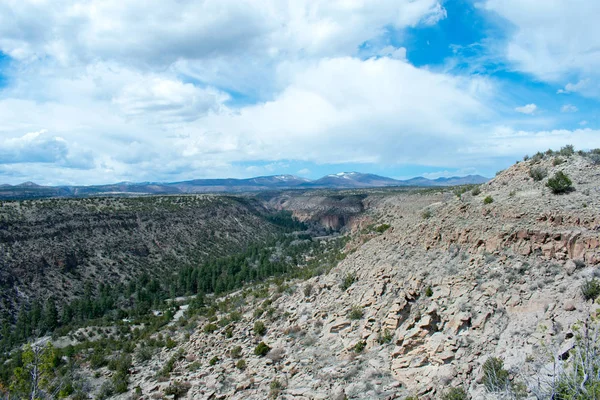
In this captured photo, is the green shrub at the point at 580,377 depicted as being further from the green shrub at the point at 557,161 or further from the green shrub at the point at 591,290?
the green shrub at the point at 557,161

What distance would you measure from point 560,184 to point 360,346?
1382 cm

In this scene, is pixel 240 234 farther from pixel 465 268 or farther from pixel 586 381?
pixel 586 381

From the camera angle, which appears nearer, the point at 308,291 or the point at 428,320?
the point at 428,320

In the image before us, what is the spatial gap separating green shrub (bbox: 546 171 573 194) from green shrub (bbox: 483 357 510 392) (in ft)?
38.7

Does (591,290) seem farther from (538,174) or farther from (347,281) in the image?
(347,281)

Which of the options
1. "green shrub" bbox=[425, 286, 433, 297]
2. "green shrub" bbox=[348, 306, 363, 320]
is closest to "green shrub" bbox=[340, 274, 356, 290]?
"green shrub" bbox=[348, 306, 363, 320]

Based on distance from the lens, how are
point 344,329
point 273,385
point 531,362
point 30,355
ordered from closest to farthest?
1. point 531,362
2. point 30,355
3. point 273,385
4. point 344,329

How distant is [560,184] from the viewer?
19344 mm

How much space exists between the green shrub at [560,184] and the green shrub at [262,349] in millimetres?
18311

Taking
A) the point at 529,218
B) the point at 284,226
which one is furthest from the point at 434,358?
the point at 284,226

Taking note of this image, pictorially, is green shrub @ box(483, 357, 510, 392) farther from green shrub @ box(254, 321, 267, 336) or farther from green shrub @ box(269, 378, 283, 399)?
green shrub @ box(254, 321, 267, 336)

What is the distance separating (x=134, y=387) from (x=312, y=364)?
1197cm

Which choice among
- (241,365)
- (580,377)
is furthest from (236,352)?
(580,377)

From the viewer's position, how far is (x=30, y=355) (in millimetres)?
13375
